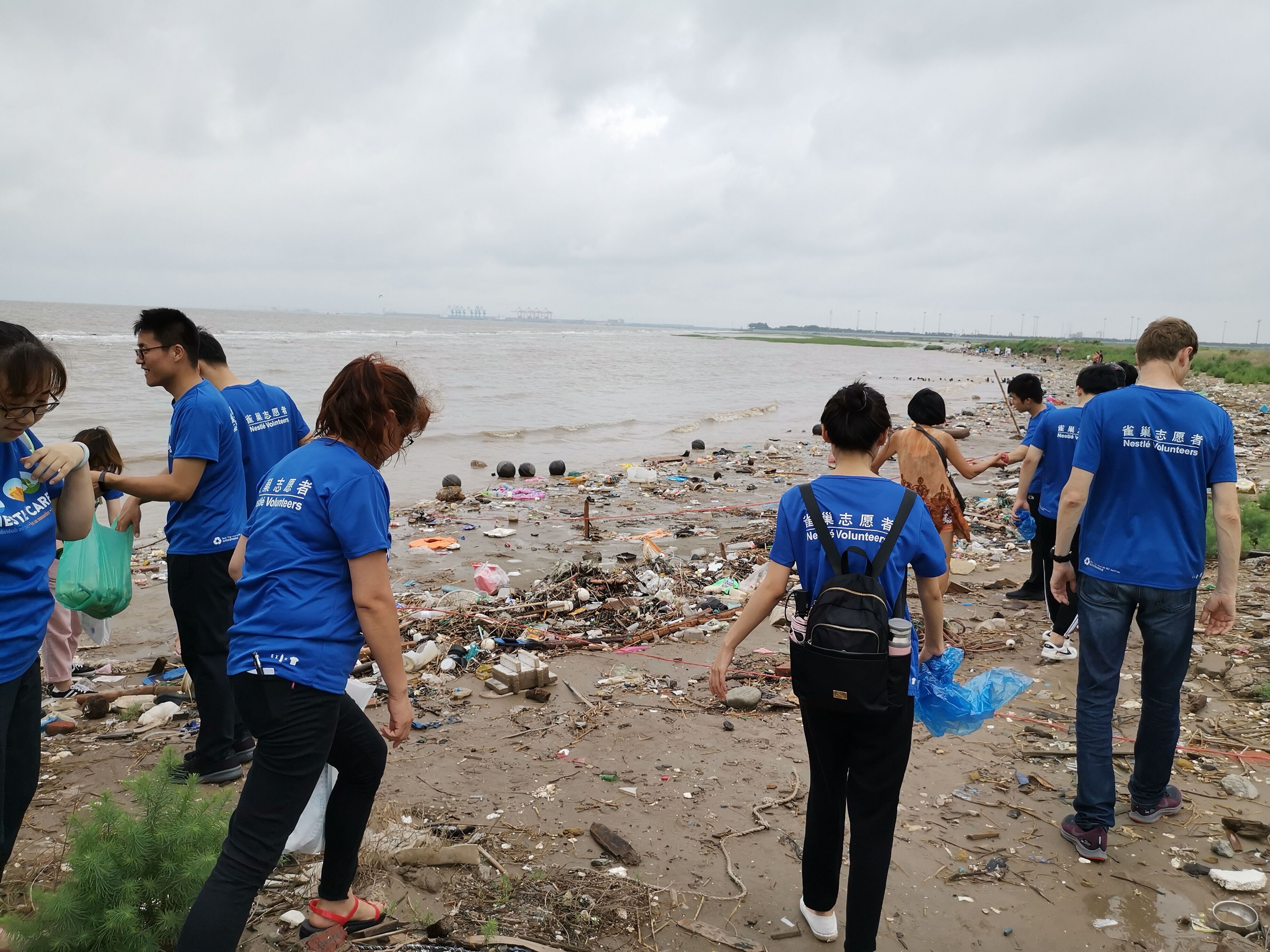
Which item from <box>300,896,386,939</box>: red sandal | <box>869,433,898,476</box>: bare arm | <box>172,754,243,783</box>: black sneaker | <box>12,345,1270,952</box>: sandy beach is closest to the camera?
<box>300,896,386,939</box>: red sandal

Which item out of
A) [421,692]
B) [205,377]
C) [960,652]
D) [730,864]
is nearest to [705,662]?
[421,692]

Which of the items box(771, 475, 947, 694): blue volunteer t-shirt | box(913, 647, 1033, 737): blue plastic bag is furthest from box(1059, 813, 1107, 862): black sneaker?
box(771, 475, 947, 694): blue volunteer t-shirt

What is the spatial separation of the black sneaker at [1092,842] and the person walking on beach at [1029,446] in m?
3.05

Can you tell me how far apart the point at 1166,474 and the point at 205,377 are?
437 centimetres

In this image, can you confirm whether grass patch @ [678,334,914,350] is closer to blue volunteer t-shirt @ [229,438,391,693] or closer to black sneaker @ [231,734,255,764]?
black sneaker @ [231,734,255,764]

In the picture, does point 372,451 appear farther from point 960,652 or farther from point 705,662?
point 705,662

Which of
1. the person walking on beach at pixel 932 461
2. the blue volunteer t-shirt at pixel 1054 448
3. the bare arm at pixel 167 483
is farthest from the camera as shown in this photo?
the blue volunteer t-shirt at pixel 1054 448

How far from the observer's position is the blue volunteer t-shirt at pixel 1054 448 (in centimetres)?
558

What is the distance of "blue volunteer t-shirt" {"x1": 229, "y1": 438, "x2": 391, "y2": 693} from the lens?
2127mm

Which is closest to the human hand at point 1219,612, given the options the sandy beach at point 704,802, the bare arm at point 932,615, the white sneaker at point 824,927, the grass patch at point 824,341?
the sandy beach at point 704,802

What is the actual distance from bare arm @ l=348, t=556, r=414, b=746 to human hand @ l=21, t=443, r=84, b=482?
844 millimetres

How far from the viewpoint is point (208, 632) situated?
12.1 ft

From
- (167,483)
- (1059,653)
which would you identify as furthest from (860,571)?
(1059,653)

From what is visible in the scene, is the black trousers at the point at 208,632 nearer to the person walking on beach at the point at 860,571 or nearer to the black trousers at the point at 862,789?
the person walking on beach at the point at 860,571
